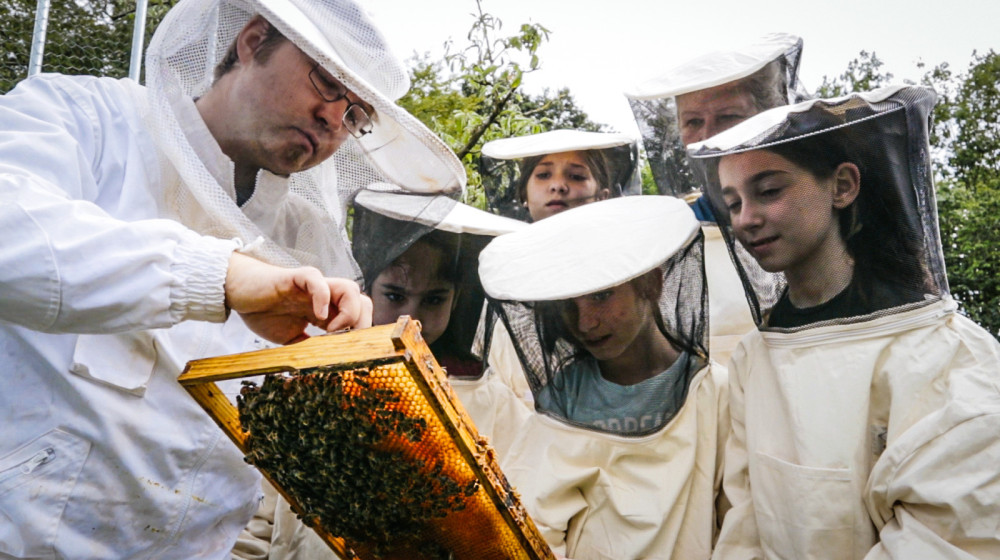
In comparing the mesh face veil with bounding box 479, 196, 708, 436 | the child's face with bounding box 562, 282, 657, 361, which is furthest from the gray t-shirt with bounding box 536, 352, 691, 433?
the child's face with bounding box 562, 282, 657, 361

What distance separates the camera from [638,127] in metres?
3.76

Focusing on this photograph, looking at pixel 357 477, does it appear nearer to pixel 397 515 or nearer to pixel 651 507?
pixel 397 515

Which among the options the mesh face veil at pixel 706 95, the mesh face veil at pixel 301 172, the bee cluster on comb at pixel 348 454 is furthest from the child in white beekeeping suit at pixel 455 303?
the bee cluster on comb at pixel 348 454

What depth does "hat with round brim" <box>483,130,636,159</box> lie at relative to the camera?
3908 mm

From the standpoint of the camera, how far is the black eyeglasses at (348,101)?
6.24 feet

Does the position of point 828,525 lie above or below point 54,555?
below

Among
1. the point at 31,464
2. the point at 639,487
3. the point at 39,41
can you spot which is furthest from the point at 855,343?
the point at 39,41

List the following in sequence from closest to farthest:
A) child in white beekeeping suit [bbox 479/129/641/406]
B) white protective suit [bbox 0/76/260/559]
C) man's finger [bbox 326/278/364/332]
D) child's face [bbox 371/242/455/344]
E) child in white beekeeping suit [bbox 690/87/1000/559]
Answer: white protective suit [bbox 0/76/260/559], man's finger [bbox 326/278/364/332], child in white beekeeping suit [bbox 690/87/1000/559], child's face [bbox 371/242/455/344], child in white beekeeping suit [bbox 479/129/641/406]

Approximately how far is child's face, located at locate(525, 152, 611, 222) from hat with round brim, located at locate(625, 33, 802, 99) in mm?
604

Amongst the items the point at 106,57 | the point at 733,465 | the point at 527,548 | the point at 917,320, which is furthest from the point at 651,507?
the point at 106,57

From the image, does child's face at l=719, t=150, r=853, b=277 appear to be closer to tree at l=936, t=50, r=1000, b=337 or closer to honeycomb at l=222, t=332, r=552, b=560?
honeycomb at l=222, t=332, r=552, b=560

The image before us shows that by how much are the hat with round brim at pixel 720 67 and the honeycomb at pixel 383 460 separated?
234 cm

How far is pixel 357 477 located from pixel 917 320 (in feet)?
5.74

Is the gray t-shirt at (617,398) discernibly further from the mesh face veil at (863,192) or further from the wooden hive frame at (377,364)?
the wooden hive frame at (377,364)
